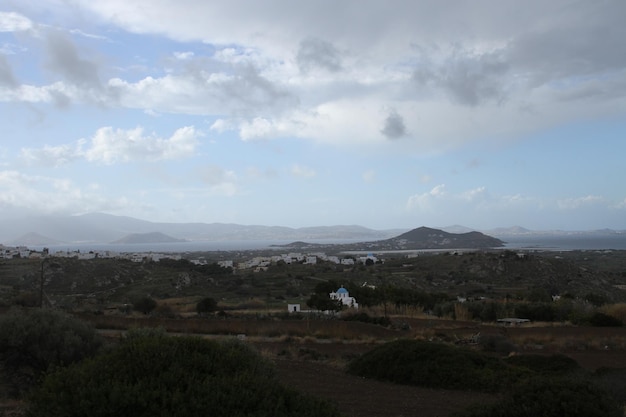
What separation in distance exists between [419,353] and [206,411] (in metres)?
9.50

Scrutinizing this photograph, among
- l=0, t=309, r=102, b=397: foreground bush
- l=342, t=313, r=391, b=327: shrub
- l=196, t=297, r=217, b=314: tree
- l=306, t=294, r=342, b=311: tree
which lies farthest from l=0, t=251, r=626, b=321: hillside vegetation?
l=0, t=309, r=102, b=397: foreground bush

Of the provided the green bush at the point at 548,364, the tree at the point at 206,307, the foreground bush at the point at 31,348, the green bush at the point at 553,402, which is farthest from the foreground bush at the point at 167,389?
the tree at the point at 206,307

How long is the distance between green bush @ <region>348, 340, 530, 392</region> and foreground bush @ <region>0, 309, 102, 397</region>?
22.0 feet

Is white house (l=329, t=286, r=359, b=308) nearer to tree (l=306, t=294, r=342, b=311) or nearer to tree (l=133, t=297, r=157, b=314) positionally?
tree (l=306, t=294, r=342, b=311)

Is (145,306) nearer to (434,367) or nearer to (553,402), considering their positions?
(434,367)

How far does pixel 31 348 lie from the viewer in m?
8.95

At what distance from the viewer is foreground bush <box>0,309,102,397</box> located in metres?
8.92

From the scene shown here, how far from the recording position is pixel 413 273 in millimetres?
70375

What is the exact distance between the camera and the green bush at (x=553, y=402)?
6.29 m

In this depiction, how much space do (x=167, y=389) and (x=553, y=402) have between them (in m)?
4.39

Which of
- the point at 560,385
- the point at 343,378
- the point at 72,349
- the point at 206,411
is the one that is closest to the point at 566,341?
the point at 343,378

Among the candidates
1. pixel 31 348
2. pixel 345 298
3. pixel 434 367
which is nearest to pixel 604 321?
pixel 345 298

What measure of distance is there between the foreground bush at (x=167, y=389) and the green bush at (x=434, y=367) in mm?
7450

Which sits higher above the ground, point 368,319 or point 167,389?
point 167,389
